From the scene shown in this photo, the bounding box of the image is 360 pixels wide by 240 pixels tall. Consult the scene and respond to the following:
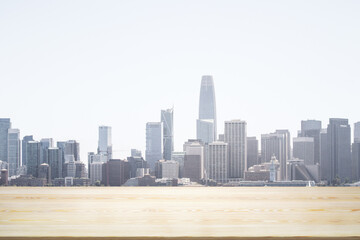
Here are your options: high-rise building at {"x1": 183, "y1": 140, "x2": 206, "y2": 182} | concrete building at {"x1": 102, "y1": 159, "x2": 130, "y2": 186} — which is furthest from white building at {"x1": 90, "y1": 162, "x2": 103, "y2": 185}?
high-rise building at {"x1": 183, "y1": 140, "x2": 206, "y2": 182}

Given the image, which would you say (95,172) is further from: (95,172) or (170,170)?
(170,170)

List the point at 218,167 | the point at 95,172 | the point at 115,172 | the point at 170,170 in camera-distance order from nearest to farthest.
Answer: the point at 115,172 < the point at 95,172 < the point at 218,167 < the point at 170,170

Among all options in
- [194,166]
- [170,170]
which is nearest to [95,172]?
[170,170]

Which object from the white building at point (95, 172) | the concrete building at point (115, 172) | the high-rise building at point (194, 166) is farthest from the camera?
the high-rise building at point (194, 166)

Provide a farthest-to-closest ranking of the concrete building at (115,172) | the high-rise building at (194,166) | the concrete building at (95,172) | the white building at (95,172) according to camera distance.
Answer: the high-rise building at (194,166)
the white building at (95,172)
the concrete building at (95,172)
the concrete building at (115,172)

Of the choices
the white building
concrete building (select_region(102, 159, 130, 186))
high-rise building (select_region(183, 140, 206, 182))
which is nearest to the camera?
concrete building (select_region(102, 159, 130, 186))

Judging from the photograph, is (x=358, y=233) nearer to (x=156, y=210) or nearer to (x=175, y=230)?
(x=175, y=230)

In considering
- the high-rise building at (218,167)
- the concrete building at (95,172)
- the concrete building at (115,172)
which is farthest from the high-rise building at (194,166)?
the concrete building at (95,172)

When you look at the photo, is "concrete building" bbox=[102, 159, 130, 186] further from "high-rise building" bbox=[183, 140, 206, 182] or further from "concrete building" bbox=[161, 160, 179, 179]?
"high-rise building" bbox=[183, 140, 206, 182]

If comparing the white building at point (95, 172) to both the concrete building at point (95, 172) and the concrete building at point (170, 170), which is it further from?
the concrete building at point (170, 170)
